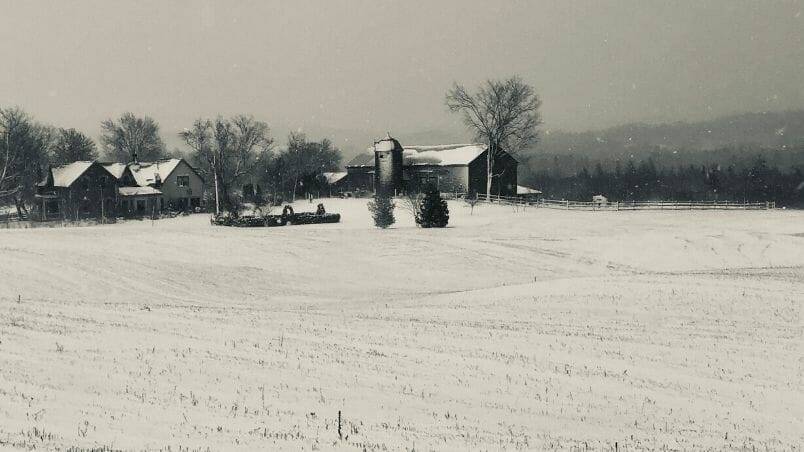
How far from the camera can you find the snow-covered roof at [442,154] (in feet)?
261

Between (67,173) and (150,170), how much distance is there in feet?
38.5

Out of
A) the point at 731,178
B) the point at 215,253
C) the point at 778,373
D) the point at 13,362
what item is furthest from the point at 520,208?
the point at 731,178

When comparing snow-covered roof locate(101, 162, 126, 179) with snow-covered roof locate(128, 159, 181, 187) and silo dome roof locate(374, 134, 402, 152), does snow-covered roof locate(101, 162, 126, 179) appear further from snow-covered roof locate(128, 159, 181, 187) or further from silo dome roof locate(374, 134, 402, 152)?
silo dome roof locate(374, 134, 402, 152)

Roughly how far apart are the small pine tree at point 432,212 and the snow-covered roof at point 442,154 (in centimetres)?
2671

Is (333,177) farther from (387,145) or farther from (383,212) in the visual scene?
(383,212)

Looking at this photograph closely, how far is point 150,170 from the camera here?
8112 centimetres

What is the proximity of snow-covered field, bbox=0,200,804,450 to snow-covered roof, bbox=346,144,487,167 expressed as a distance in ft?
137

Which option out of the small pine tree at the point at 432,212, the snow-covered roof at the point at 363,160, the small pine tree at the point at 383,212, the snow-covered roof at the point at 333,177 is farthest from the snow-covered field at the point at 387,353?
the snow-covered roof at the point at 333,177

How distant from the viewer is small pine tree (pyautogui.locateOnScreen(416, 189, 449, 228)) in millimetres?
51406

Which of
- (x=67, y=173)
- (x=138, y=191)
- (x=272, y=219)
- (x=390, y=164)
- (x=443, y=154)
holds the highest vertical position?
(x=443, y=154)

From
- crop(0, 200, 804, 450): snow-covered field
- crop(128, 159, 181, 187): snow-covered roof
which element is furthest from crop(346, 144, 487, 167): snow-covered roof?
crop(0, 200, 804, 450): snow-covered field

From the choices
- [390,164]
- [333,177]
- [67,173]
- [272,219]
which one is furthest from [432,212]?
[333,177]

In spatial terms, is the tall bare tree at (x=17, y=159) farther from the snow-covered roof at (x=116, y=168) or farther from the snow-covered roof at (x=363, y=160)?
the snow-covered roof at (x=363, y=160)

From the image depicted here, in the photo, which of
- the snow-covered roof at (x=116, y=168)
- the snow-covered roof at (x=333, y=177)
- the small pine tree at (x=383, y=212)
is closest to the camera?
the small pine tree at (x=383, y=212)
